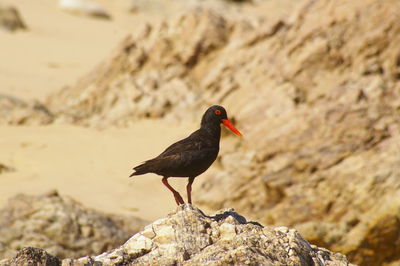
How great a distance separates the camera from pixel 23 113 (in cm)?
1669

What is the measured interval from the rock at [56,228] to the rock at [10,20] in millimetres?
18288

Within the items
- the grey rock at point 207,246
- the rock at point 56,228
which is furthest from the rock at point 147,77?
the grey rock at point 207,246

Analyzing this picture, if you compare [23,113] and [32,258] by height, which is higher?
[23,113]

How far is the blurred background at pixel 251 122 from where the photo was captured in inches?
470

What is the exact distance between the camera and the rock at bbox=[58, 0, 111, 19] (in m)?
33.2

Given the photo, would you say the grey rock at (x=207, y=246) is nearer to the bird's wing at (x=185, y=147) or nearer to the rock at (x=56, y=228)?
the bird's wing at (x=185, y=147)

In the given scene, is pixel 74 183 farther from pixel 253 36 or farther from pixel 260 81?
pixel 253 36

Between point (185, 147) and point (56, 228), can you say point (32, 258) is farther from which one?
point (56, 228)

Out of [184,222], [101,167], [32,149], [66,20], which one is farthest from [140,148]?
[66,20]

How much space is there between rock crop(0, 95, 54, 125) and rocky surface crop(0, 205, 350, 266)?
1098 centimetres

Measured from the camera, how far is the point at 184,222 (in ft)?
19.9

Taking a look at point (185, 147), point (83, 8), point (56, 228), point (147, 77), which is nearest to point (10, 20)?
point (83, 8)

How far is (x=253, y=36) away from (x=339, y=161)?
544cm

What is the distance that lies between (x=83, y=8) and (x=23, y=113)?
1749cm
